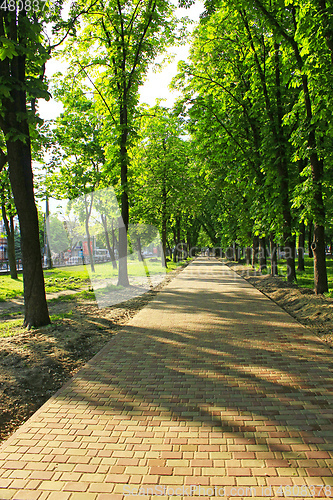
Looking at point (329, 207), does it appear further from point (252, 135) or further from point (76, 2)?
point (76, 2)

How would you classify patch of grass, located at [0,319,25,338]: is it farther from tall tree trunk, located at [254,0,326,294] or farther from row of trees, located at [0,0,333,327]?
tall tree trunk, located at [254,0,326,294]

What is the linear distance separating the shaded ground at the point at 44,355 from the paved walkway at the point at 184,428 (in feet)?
0.92

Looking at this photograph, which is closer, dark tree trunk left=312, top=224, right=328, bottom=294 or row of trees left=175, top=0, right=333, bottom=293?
row of trees left=175, top=0, right=333, bottom=293

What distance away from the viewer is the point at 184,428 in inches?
141

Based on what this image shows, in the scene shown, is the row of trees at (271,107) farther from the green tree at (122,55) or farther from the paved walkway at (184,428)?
the paved walkway at (184,428)

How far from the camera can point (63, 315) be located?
8.97 metres

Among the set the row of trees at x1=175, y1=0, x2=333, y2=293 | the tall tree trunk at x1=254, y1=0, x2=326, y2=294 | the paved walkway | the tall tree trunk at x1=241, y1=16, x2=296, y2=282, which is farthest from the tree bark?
the tall tree trunk at x1=241, y1=16, x2=296, y2=282

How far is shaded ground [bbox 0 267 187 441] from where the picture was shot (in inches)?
169

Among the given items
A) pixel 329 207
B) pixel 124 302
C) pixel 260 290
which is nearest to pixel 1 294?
pixel 124 302

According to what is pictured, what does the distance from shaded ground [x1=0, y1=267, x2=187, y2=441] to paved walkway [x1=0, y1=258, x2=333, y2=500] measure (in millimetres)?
282

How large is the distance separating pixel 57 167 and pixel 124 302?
1306 cm

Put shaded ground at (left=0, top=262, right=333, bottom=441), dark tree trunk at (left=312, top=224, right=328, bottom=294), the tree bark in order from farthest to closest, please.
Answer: dark tree trunk at (left=312, top=224, right=328, bottom=294), the tree bark, shaded ground at (left=0, top=262, right=333, bottom=441)

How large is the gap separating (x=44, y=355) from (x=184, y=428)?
303 cm
